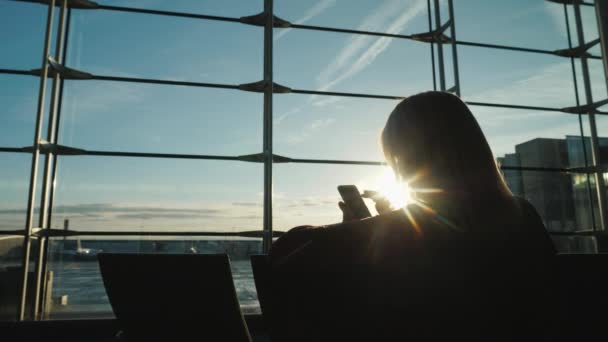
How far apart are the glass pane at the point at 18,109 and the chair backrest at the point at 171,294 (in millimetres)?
2748

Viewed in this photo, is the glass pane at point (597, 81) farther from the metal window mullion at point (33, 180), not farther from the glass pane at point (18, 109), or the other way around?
the glass pane at point (18, 109)

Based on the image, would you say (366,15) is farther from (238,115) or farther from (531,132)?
(531,132)

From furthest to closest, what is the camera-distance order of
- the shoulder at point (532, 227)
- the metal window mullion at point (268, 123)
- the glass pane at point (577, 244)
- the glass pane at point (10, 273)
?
the glass pane at point (577, 244)
the metal window mullion at point (268, 123)
the glass pane at point (10, 273)
the shoulder at point (532, 227)

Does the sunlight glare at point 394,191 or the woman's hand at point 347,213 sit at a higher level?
the sunlight glare at point 394,191

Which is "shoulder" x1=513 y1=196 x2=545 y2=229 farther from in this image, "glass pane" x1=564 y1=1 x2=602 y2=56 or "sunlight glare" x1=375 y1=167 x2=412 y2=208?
"glass pane" x1=564 y1=1 x2=602 y2=56

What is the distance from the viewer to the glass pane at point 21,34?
3.31m

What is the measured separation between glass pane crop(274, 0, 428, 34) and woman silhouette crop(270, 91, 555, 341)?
3575 millimetres

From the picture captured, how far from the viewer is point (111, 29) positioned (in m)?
3.69

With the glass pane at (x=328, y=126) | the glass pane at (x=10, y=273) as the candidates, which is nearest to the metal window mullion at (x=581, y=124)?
the glass pane at (x=328, y=126)

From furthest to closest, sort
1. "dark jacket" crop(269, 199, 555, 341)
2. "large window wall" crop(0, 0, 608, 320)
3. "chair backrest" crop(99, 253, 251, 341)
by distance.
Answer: "large window wall" crop(0, 0, 608, 320) < "chair backrest" crop(99, 253, 251, 341) < "dark jacket" crop(269, 199, 555, 341)

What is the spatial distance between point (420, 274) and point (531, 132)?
15.1ft

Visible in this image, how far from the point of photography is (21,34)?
3.34m

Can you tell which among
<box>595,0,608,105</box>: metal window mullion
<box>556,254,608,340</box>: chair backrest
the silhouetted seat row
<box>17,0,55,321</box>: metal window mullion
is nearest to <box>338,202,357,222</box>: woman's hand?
the silhouetted seat row

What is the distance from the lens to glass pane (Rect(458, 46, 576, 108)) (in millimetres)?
4395
